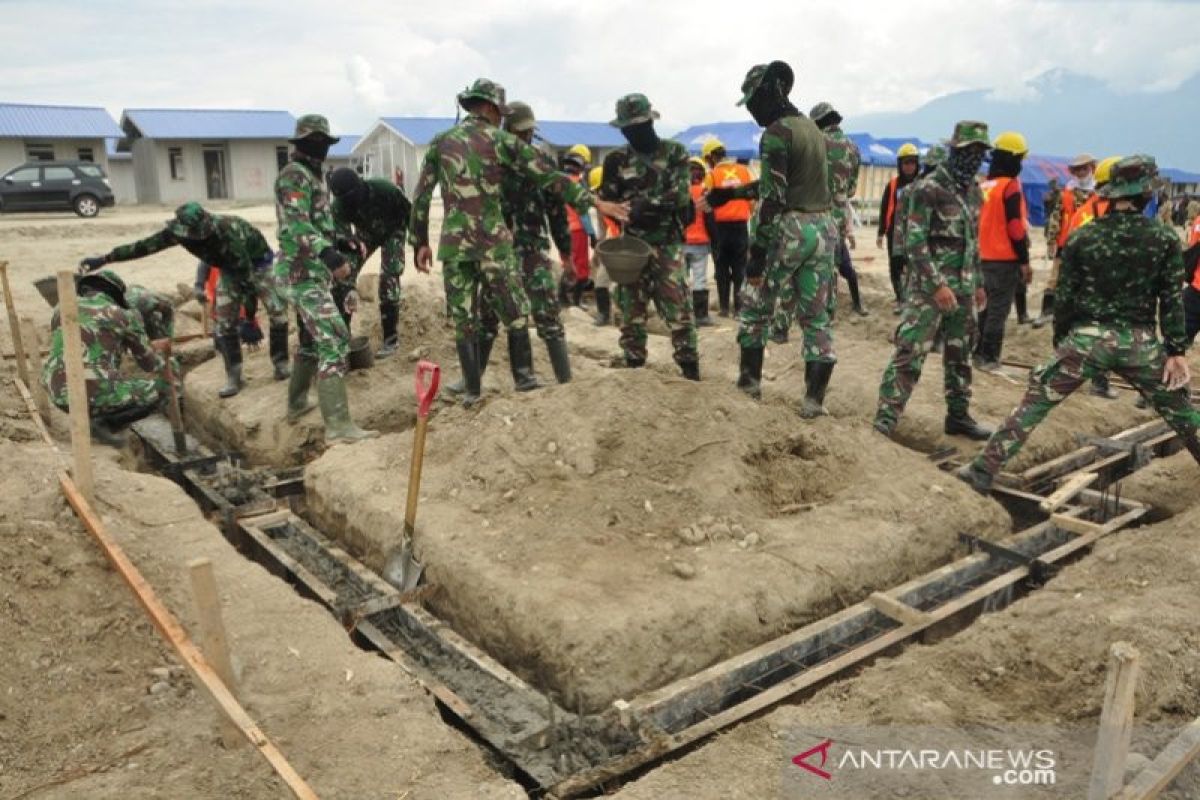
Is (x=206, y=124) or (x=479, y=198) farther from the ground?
(x=206, y=124)

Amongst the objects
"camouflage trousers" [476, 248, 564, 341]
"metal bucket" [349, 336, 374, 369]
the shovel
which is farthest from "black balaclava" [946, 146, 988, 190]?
"metal bucket" [349, 336, 374, 369]

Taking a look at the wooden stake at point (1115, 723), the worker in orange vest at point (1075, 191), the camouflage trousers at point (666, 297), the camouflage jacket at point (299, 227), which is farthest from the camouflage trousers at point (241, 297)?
the worker in orange vest at point (1075, 191)

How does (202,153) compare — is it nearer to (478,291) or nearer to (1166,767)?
(478,291)

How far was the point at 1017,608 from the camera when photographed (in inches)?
150

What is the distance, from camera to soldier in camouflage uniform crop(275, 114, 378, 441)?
5.92 meters

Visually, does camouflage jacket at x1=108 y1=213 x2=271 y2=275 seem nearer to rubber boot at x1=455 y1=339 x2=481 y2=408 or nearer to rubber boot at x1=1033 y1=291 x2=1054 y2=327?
rubber boot at x1=455 y1=339 x2=481 y2=408

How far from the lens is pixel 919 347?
5664 mm

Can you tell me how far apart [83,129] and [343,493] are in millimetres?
33597

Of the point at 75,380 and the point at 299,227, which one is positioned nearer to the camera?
the point at 75,380

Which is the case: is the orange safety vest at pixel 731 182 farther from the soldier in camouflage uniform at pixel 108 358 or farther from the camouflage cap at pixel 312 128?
the soldier in camouflage uniform at pixel 108 358

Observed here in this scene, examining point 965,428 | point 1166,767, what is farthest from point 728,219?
point 1166,767

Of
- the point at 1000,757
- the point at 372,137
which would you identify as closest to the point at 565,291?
the point at 1000,757

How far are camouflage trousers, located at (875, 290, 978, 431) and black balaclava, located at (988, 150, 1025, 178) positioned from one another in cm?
230

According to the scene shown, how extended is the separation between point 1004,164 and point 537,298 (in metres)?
4.09
